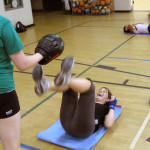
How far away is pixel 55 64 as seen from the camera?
4320 millimetres

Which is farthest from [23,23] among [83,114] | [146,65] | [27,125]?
[83,114]

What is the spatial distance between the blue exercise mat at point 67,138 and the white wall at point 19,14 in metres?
5.36

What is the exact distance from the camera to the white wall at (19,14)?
278 inches

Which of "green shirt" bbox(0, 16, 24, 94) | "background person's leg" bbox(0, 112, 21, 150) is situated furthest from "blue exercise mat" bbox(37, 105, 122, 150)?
"green shirt" bbox(0, 16, 24, 94)

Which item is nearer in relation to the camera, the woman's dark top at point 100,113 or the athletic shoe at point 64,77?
the athletic shoe at point 64,77

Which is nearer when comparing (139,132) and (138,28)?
(139,132)

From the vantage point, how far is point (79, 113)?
205cm

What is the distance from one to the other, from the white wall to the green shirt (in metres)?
5.88

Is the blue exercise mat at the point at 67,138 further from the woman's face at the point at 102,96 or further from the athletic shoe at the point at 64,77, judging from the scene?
the athletic shoe at the point at 64,77

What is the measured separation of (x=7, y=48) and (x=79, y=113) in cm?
86

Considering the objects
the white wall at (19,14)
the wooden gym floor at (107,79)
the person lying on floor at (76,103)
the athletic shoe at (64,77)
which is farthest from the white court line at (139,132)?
the white wall at (19,14)

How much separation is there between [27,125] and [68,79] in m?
1.03

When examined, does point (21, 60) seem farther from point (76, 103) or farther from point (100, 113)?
point (100, 113)

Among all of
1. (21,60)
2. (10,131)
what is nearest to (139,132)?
(10,131)
